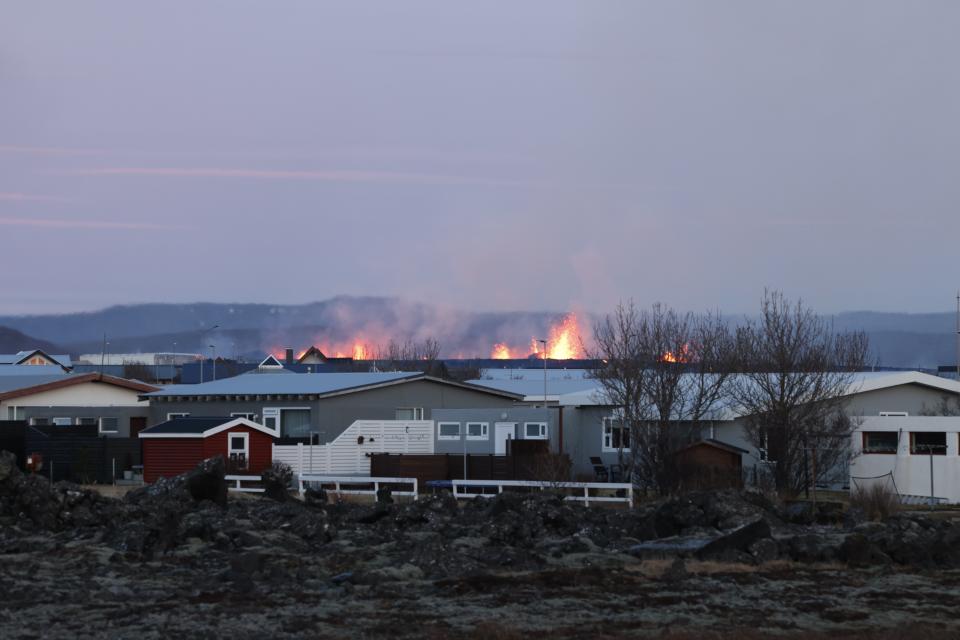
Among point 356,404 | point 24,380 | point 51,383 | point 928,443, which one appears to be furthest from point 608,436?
point 24,380

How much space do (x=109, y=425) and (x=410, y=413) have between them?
14.3 meters

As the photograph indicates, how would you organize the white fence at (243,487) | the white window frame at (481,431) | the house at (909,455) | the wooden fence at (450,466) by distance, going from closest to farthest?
the house at (909,455) → the white fence at (243,487) → the wooden fence at (450,466) → the white window frame at (481,431)

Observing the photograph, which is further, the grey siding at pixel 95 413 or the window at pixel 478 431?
the grey siding at pixel 95 413

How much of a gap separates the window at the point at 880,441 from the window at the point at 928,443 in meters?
0.66

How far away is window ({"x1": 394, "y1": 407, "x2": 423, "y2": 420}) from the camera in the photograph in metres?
54.3

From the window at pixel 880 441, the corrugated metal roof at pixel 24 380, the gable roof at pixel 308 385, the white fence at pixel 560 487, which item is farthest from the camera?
the corrugated metal roof at pixel 24 380

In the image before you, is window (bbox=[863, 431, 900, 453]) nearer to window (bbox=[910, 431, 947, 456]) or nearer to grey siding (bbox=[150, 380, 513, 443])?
window (bbox=[910, 431, 947, 456])

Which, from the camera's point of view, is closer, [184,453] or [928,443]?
[928,443]

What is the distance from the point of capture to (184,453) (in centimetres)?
4712

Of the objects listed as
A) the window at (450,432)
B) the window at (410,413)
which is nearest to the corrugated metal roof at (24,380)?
the window at (410,413)

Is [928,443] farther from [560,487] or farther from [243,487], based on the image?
[243,487]

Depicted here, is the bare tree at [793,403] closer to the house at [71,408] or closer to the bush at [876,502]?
the bush at [876,502]

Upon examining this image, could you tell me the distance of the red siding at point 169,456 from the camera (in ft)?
154

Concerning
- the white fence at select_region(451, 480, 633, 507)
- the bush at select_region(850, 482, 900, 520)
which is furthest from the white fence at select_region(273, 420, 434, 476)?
the bush at select_region(850, 482, 900, 520)
